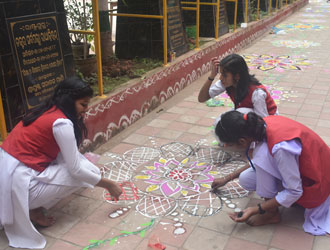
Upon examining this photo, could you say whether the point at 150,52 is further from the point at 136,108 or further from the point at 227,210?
the point at 227,210

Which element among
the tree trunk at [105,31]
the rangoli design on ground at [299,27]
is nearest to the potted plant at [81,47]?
the tree trunk at [105,31]

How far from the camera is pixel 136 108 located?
4.47 metres

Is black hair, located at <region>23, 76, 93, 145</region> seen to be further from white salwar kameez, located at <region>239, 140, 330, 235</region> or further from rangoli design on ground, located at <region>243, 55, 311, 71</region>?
rangoli design on ground, located at <region>243, 55, 311, 71</region>

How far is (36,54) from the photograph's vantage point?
128 inches

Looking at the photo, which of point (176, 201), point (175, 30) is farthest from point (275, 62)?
point (176, 201)

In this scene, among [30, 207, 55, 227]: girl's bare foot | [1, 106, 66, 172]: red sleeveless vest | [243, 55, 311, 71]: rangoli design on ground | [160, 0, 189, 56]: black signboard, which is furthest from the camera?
[243, 55, 311, 71]: rangoli design on ground

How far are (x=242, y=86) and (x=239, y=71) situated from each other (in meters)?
0.16

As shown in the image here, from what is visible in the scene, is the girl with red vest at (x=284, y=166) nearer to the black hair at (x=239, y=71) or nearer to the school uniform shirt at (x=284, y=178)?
the school uniform shirt at (x=284, y=178)

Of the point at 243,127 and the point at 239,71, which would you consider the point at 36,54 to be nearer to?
the point at 239,71

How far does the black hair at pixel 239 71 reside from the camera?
10.4 feet

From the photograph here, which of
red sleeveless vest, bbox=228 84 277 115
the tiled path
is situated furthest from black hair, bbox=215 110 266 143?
red sleeveless vest, bbox=228 84 277 115

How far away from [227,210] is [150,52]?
132 inches

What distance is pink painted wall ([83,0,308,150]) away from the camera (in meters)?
3.78

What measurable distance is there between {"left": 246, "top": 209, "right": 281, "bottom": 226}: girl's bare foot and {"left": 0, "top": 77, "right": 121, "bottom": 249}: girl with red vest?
3.51 ft
